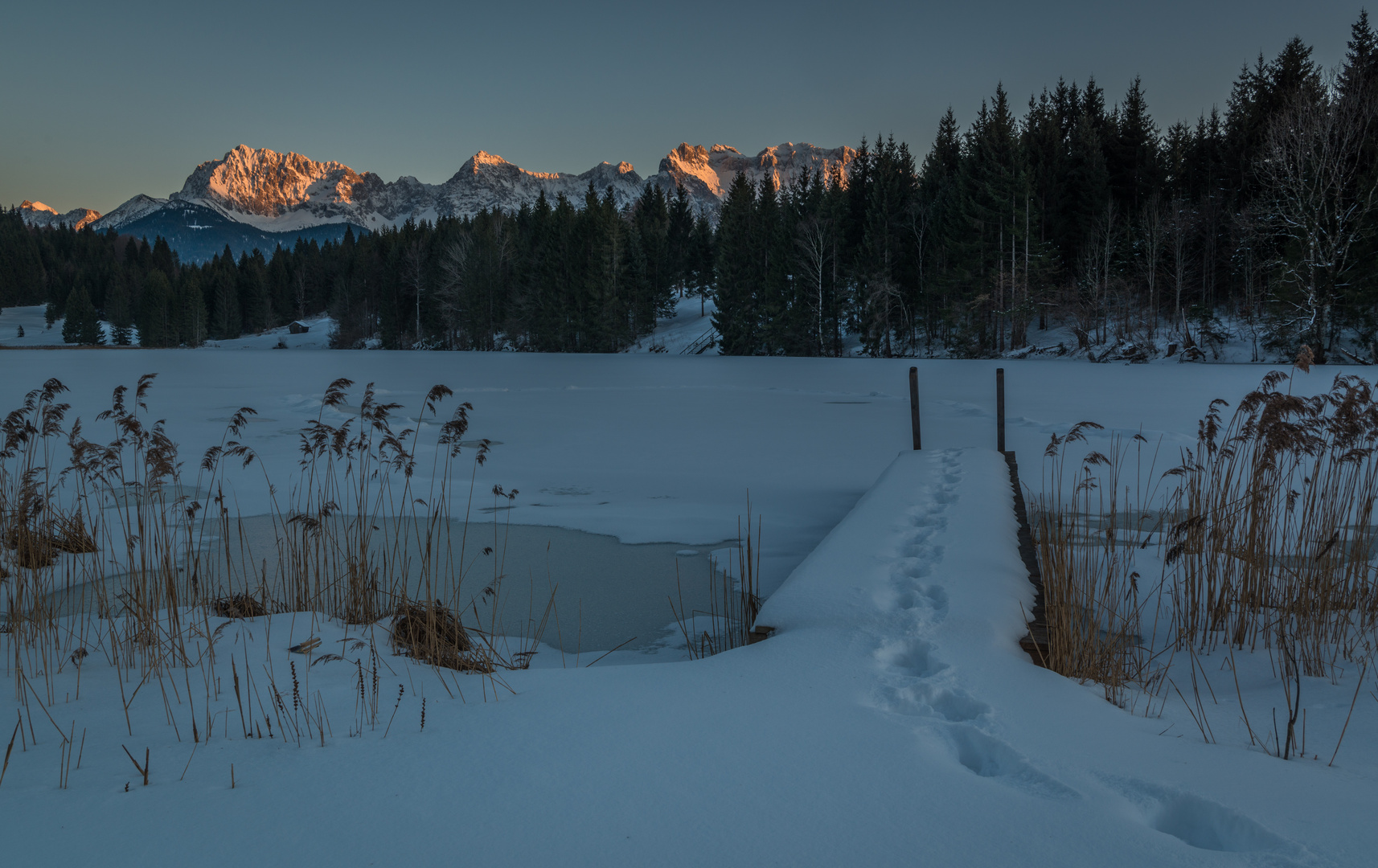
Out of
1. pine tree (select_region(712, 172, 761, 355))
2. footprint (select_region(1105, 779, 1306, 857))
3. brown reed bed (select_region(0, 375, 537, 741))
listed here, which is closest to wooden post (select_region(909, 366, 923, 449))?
brown reed bed (select_region(0, 375, 537, 741))

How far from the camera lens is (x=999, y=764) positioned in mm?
2031

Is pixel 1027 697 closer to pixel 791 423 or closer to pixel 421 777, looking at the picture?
pixel 421 777

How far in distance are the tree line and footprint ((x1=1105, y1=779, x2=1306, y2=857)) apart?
26.5m

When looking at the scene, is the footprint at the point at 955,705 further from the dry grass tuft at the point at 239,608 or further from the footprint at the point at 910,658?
the dry grass tuft at the point at 239,608

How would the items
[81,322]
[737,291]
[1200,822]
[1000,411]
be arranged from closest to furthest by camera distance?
[1200,822]
[1000,411]
[737,291]
[81,322]

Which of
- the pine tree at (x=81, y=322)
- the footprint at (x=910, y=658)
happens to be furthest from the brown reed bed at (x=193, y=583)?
the pine tree at (x=81, y=322)

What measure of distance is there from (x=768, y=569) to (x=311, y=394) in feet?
50.1

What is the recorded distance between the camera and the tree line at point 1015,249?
75.9 ft

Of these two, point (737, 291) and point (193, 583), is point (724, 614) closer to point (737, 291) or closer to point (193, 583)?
point (193, 583)

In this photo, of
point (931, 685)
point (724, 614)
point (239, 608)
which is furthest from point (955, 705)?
point (239, 608)

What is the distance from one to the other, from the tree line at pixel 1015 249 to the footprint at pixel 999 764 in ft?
87.0

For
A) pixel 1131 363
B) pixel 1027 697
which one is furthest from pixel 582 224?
pixel 1027 697

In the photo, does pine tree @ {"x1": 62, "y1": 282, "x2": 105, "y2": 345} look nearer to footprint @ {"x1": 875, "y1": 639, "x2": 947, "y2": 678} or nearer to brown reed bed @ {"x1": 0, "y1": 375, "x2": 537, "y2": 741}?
brown reed bed @ {"x1": 0, "y1": 375, "x2": 537, "y2": 741}

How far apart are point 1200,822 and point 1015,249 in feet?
115
